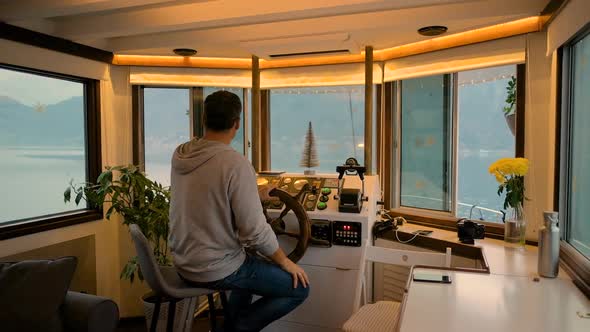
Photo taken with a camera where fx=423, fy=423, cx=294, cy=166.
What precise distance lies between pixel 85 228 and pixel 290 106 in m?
1.95

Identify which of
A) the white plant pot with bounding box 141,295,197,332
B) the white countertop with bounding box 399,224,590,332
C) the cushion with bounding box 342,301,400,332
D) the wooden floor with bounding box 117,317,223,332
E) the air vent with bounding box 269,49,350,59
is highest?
the air vent with bounding box 269,49,350,59

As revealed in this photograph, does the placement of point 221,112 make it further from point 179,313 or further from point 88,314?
point 179,313

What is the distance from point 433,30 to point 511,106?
706 mm

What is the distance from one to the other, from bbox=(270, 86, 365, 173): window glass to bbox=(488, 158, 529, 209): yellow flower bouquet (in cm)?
126

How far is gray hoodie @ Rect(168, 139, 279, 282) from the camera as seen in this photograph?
1.61 meters

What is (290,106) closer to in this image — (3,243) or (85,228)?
(85,228)

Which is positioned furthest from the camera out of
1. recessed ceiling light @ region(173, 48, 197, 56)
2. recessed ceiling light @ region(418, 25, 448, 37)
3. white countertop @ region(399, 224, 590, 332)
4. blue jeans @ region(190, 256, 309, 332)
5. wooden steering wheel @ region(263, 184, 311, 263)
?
recessed ceiling light @ region(173, 48, 197, 56)

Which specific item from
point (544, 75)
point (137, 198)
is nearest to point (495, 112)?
point (544, 75)

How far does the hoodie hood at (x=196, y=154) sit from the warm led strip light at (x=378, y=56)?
1928mm

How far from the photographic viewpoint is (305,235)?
2.21 m

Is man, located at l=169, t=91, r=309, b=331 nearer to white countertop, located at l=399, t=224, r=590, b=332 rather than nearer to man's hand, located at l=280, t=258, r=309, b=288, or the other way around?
man's hand, located at l=280, t=258, r=309, b=288

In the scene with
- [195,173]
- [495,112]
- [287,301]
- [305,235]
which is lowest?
[287,301]

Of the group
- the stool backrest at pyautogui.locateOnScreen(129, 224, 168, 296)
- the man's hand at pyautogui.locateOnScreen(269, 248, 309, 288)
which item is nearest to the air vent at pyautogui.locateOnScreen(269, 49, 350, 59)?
the man's hand at pyautogui.locateOnScreen(269, 248, 309, 288)

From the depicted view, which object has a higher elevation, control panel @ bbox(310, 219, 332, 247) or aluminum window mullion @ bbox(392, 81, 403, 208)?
aluminum window mullion @ bbox(392, 81, 403, 208)
